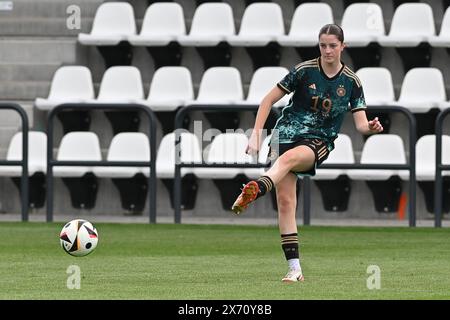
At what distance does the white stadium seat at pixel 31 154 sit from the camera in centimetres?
1744

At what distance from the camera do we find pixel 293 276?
989 cm

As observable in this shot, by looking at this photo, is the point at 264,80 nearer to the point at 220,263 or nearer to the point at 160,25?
the point at 160,25

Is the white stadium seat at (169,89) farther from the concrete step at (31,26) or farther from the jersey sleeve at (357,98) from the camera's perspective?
the jersey sleeve at (357,98)

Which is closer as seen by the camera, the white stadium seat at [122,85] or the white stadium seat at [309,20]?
the white stadium seat at [122,85]

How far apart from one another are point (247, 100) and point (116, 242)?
4195mm

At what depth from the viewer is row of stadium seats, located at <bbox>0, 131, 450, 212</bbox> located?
1686 centimetres

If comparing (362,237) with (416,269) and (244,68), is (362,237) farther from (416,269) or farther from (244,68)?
(244,68)

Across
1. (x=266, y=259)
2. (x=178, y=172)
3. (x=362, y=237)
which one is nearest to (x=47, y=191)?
(x=178, y=172)

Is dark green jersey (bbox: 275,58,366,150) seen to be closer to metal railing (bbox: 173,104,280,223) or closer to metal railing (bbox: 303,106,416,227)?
metal railing (bbox: 303,106,416,227)

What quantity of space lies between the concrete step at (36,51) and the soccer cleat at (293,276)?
9.78m

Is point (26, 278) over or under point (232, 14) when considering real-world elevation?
→ under

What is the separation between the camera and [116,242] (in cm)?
1384

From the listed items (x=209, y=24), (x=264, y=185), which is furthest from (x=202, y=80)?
(x=264, y=185)

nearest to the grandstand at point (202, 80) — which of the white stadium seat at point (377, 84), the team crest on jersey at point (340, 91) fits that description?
the white stadium seat at point (377, 84)
